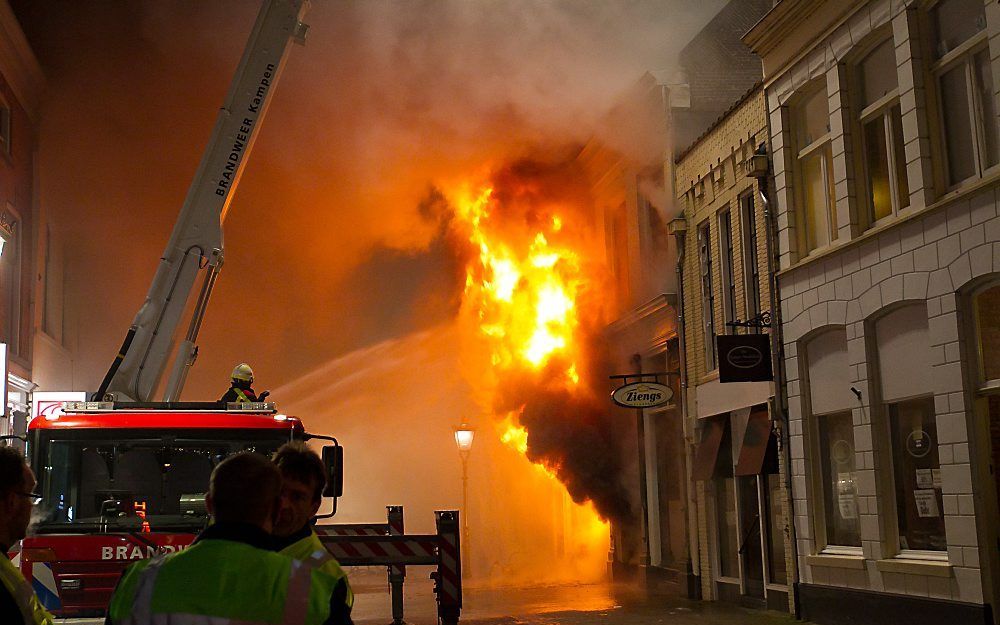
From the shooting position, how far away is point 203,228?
12875 millimetres

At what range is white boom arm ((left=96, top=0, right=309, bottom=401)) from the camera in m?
12.3

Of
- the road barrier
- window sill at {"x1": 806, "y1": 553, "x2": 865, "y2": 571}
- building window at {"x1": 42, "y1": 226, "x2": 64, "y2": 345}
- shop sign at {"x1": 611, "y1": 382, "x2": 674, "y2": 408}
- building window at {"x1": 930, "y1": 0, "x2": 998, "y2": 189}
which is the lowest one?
window sill at {"x1": 806, "y1": 553, "x2": 865, "y2": 571}

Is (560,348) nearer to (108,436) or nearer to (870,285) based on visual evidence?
(870,285)

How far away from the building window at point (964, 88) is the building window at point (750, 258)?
15.3 ft

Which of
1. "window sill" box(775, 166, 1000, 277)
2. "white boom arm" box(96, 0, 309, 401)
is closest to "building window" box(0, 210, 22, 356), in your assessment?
"white boom arm" box(96, 0, 309, 401)

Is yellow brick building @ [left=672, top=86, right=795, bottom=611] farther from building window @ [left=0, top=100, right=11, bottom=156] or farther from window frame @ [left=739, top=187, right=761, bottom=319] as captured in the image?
building window @ [left=0, top=100, right=11, bottom=156]

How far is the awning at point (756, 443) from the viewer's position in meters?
15.5

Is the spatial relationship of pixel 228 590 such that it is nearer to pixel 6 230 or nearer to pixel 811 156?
pixel 811 156

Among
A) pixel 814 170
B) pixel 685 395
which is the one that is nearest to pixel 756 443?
pixel 685 395

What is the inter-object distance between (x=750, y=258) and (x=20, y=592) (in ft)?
46.3

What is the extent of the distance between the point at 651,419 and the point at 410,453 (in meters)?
10.9

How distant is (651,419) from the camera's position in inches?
834

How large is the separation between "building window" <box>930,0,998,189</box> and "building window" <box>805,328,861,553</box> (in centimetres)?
295

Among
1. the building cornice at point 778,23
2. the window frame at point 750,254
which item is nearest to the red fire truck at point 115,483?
the window frame at point 750,254
